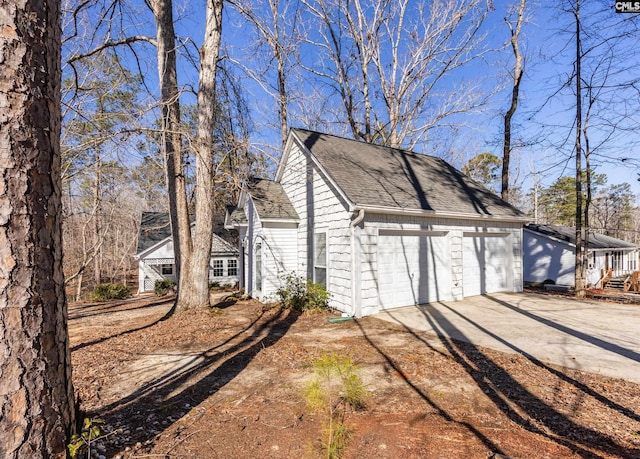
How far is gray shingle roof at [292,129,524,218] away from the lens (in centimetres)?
833

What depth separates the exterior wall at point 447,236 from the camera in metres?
7.66

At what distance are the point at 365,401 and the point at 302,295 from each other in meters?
5.47

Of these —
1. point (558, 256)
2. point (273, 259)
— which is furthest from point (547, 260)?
point (273, 259)

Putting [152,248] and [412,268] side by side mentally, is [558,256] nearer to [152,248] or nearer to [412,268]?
[412,268]

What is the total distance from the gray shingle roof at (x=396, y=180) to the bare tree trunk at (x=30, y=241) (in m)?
6.02

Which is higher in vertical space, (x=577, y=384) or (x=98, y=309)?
(x=577, y=384)

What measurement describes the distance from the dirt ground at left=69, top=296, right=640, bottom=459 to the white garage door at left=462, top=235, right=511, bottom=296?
4918 millimetres

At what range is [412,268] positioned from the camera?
880 centimetres

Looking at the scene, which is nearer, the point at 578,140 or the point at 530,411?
the point at 530,411

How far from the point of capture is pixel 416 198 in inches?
355

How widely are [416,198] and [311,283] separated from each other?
153 inches

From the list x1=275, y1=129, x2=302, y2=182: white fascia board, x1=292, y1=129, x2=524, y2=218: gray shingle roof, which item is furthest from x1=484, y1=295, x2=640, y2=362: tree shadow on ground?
x1=275, y1=129, x2=302, y2=182: white fascia board

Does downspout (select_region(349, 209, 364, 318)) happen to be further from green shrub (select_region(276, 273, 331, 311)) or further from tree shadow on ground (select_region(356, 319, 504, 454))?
tree shadow on ground (select_region(356, 319, 504, 454))

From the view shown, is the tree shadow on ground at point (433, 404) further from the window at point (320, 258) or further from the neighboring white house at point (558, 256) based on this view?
the neighboring white house at point (558, 256)
